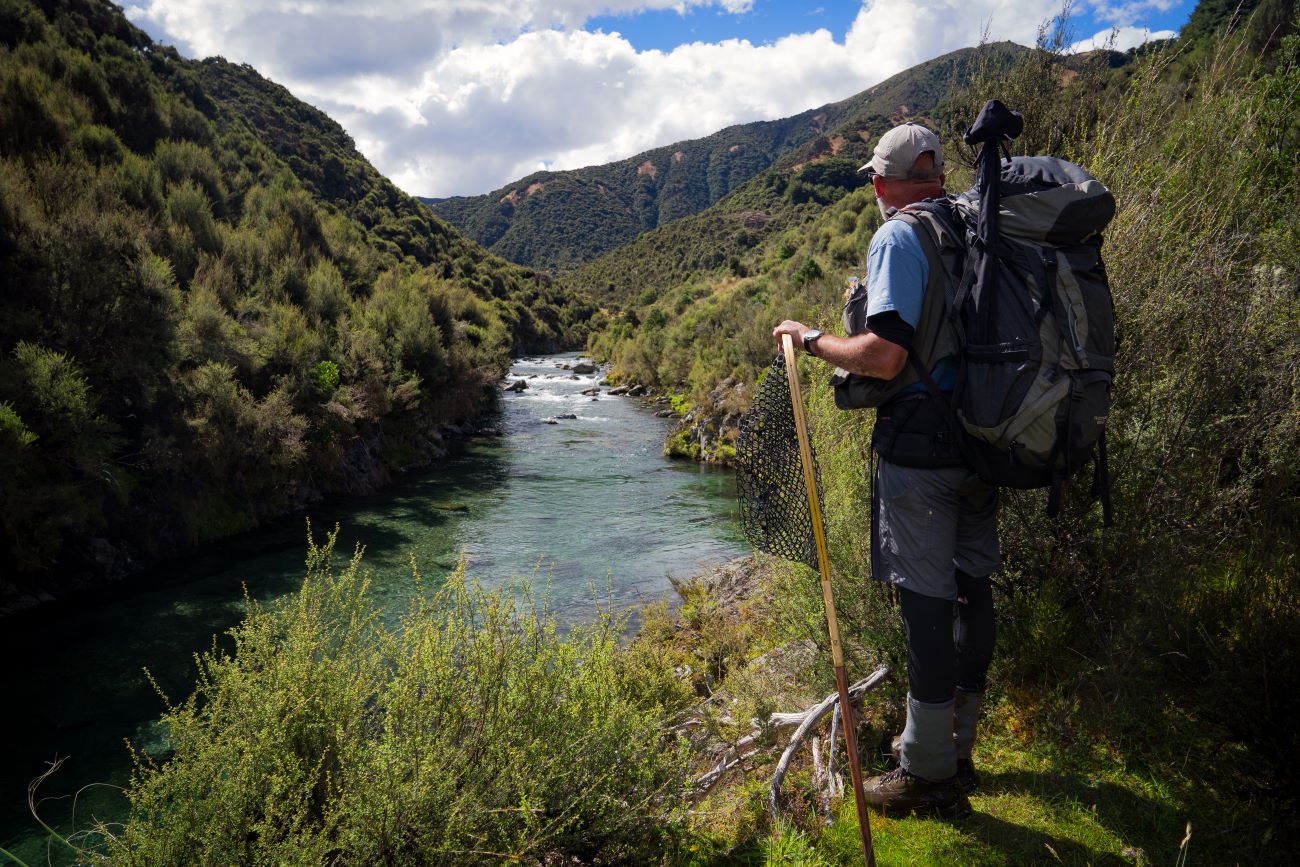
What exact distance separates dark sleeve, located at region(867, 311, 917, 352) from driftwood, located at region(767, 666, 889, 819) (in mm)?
1455

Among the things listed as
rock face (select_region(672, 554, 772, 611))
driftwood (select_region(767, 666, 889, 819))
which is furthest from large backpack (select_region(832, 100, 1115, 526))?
rock face (select_region(672, 554, 772, 611))

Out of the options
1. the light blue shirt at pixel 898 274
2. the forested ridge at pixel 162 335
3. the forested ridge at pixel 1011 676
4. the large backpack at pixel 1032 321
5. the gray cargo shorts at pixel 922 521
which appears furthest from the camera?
the forested ridge at pixel 162 335

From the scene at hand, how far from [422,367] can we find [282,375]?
231 inches

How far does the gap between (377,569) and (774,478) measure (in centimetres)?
965

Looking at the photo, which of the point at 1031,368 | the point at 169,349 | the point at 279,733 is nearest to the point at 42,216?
the point at 169,349

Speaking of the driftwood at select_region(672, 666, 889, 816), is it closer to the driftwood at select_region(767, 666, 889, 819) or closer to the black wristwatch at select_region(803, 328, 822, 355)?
the driftwood at select_region(767, 666, 889, 819)

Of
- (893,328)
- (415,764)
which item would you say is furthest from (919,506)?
(415,764)

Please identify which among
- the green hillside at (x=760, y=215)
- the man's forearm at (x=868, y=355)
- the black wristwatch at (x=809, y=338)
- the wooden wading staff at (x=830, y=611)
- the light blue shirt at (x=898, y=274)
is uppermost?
the green hillside at (x=760, y=215)

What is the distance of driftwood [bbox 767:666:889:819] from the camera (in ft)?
9.81

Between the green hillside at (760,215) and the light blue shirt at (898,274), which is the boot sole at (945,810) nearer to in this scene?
the light blue shirt at (898,274)

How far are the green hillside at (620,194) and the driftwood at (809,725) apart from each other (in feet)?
406

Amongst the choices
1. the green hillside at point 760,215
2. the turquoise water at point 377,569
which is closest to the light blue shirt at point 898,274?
the turquoise water at point 377,569

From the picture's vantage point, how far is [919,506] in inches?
99.2

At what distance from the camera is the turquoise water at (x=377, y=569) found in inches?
257
